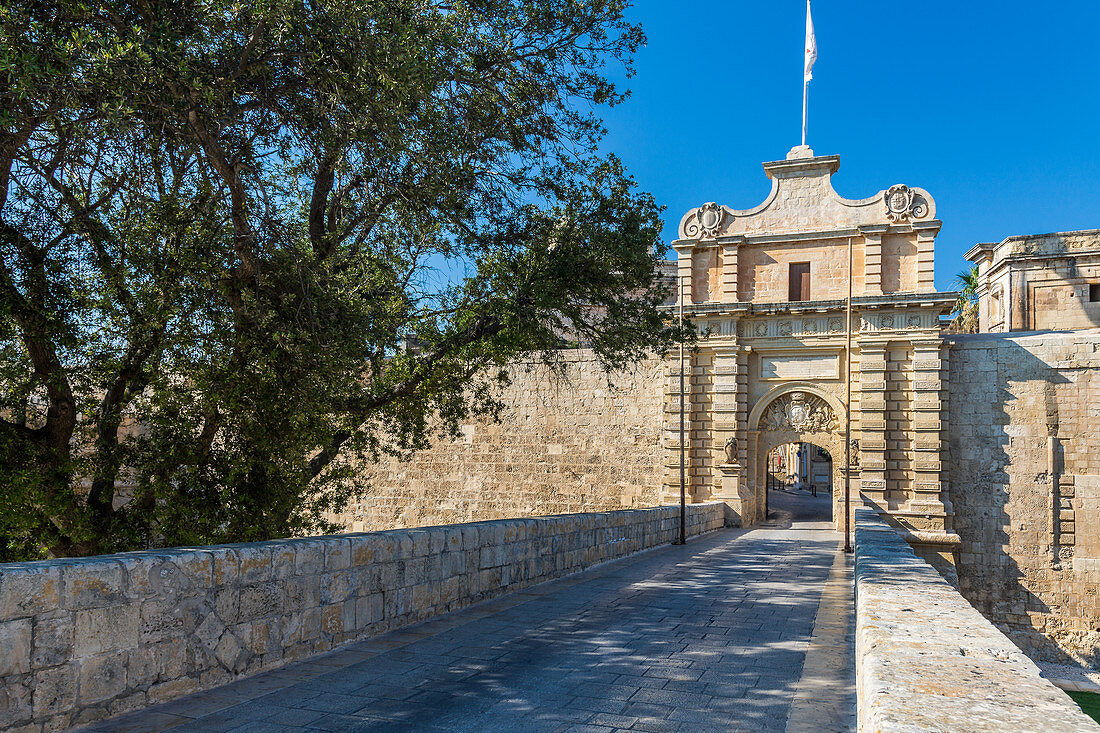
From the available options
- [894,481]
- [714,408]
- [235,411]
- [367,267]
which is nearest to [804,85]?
[714,408]

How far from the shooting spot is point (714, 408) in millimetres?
20453

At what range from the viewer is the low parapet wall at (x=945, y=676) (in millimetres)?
2086

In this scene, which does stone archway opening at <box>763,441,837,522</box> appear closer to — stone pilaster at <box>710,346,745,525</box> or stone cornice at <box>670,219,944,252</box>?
stone pilaster at <box>710,346,745,525</box>

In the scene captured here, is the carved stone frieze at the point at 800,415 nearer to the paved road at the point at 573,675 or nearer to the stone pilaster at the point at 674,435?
the stone pilaster at the point at 674,435

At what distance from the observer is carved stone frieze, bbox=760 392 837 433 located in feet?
66.0

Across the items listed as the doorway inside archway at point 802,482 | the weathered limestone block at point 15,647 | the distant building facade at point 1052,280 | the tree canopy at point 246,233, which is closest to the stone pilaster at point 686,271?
the doorway inside archway at point 802,482

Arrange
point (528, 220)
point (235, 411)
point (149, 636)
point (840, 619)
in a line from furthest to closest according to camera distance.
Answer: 1. point (528, 220)
2. point (235, 411)
3. point (840, 619)
4. point (149, 636)

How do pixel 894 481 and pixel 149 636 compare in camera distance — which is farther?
pixel 894 481

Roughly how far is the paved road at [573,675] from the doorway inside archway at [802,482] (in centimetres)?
1498

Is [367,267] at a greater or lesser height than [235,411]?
greater

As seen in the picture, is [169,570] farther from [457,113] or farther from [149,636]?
[457,113]

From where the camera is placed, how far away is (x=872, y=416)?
19.2 meters

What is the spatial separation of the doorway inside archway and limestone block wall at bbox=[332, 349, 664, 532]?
3.92 meters

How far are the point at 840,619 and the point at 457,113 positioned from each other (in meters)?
6.82
